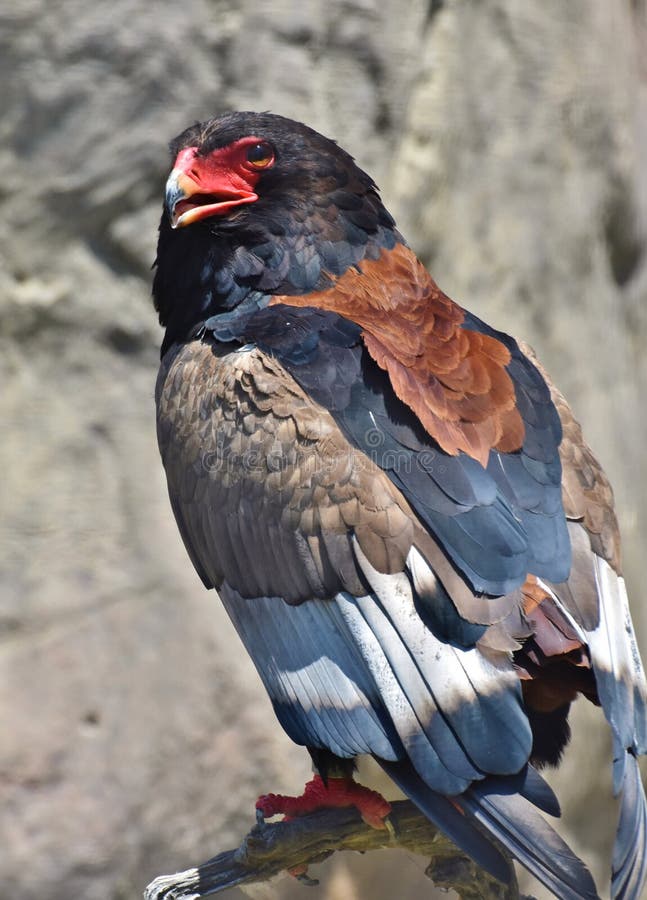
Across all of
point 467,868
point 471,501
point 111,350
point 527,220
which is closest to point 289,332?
point 471,501

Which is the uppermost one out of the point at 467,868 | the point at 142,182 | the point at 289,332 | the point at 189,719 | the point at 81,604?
the point at 142,182

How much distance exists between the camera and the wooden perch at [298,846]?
2.44 m

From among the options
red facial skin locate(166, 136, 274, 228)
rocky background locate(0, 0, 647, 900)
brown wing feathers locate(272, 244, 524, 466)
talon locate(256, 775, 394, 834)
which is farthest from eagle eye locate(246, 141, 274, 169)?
rocky background locate(0, 0, 647, 900)

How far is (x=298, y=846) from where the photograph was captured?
247 cm

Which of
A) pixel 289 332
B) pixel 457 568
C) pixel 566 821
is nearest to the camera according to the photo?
pixel 457 568

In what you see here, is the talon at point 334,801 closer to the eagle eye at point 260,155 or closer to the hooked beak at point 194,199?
the hooked beak at point 194,199

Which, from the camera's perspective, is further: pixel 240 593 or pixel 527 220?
pixel 527 220

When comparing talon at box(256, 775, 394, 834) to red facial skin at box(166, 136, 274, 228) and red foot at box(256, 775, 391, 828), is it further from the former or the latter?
red facial skin at box(166, 136, 274, 228)

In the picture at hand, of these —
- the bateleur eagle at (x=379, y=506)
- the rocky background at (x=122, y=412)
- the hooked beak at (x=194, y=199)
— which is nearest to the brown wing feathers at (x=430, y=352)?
the bateleur eagle at (x=379, y=506)

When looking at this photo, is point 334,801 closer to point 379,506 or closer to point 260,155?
point 379,506

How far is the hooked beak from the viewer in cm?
285

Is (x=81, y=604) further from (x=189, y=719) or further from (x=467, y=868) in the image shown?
(x=467, y=868)

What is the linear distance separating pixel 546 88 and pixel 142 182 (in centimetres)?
167

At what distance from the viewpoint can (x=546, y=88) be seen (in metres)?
4.93
